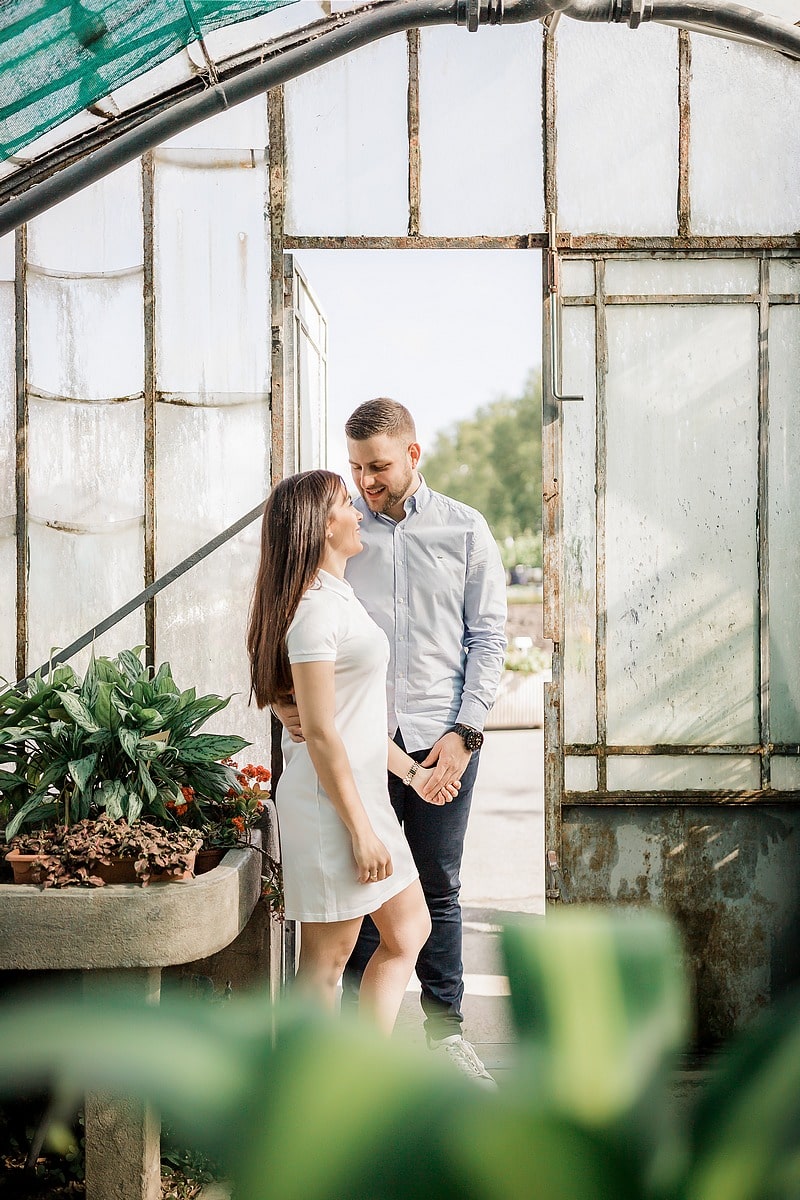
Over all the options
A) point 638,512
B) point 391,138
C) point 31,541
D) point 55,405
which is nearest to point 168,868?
point 31,541

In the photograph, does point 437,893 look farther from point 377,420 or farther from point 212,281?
point 212,281

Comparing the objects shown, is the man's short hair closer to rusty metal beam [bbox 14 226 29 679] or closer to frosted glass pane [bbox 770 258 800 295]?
rusty metal beam [bbox 14 226 29 679]

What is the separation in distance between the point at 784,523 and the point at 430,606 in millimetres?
1348

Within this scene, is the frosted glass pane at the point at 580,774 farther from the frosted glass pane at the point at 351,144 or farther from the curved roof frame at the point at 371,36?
the curved roof frame at the point at 371,36

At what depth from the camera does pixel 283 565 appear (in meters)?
2.50

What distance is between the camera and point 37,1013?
42 cm

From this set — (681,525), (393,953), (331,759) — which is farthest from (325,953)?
(681,525)

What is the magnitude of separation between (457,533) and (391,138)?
1435 millimetres

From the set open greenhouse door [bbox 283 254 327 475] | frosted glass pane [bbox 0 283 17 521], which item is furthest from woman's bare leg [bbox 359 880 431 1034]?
frosted glass pane [bbox 0 283 17 521]

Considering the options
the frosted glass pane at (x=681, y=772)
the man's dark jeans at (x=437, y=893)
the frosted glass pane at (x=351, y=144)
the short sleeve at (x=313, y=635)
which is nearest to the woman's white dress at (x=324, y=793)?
the short sleeve at (x=313, y=635)

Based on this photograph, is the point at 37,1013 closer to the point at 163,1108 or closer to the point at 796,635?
the point at 163,1108

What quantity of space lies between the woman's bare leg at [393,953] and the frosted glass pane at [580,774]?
1200 millimetres

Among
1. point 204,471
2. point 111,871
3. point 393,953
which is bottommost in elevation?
point 393,953

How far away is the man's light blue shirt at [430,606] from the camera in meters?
3.09
